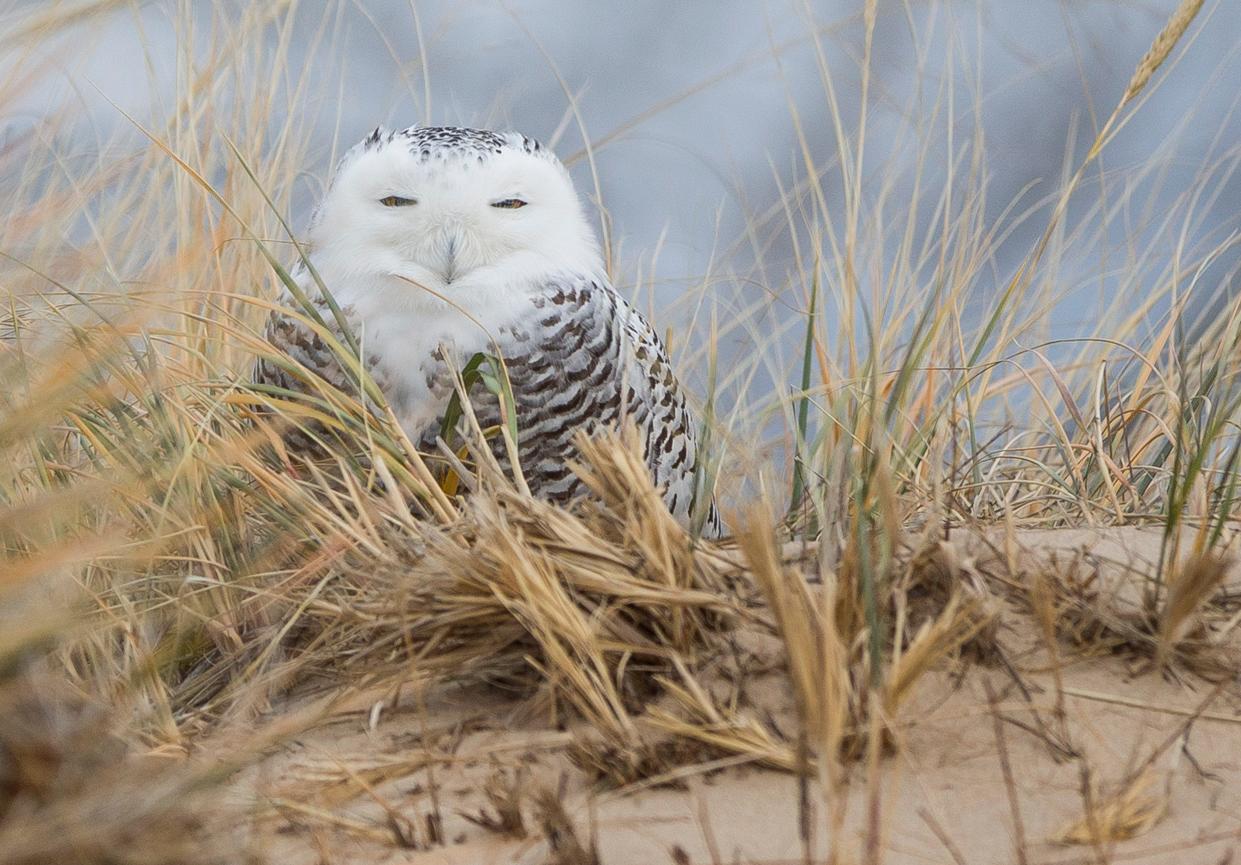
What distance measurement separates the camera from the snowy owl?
214cm

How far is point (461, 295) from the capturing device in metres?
2.15

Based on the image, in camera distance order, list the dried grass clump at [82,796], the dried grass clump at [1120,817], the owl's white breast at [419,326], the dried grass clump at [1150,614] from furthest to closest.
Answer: the owl's white breast at [419,326], the dried grass clump at [1150,614], the dried grass clump at [1120,817], the dried grass clump at [82,796]

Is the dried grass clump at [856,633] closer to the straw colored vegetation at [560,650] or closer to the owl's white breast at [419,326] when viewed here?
the straw colored vegetation at [560,650]

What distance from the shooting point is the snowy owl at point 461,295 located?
7.04 ft


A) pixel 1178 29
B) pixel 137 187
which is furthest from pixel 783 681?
pixel 137 187

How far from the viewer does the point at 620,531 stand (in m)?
1.53

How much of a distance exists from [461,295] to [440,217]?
0.41ft

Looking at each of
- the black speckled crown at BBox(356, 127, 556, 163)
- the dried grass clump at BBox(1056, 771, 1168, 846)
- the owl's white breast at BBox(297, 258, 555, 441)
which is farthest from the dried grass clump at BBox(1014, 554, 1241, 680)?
the black speckled crown at BBox(356, 127, 556, 163)

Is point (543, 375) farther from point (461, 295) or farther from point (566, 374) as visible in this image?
point (461, 295)

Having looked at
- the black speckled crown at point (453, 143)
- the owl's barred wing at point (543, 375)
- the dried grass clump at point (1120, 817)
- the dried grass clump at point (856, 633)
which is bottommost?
the dried grass clump at point (1120, 817)

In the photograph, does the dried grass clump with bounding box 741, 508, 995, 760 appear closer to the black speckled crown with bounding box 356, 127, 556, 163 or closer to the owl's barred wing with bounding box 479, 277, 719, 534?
the owl's barred wing with bounding box 479, 277, 719, 534

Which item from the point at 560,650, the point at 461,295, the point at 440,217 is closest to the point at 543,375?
the point at 461,295

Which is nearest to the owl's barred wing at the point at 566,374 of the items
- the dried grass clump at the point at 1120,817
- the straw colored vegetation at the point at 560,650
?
the straw colored vegetation at the point at 560,650

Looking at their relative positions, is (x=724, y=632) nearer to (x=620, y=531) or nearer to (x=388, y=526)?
(x=620, y=531)
